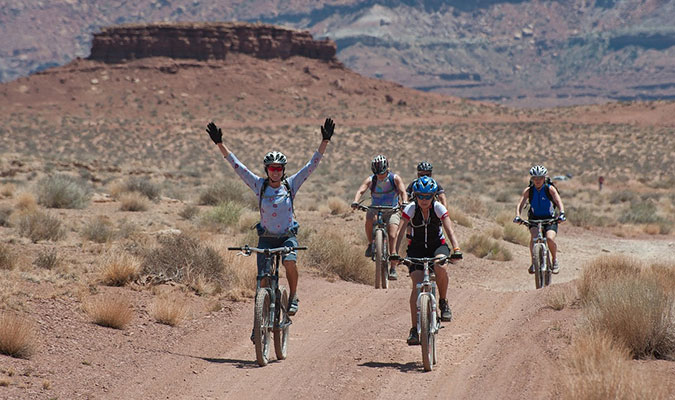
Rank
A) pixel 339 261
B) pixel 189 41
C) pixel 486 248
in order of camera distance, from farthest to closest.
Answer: pixel 189 41 < pixel 486 248 < pixel 339 261

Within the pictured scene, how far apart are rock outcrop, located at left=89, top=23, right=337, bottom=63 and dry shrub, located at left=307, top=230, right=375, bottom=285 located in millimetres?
84609

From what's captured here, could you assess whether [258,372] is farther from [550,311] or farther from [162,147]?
[162,147]

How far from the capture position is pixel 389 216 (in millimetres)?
13672

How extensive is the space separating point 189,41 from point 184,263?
87.9 meters

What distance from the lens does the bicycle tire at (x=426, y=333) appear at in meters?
8.26

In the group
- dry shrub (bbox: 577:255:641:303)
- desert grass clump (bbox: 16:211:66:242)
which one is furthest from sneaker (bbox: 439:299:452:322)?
desert grass clump (bbox: 16:211:66:242)

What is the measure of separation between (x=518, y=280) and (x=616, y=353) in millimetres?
10241

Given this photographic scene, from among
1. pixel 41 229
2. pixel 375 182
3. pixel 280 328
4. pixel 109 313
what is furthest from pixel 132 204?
pixel 280 328

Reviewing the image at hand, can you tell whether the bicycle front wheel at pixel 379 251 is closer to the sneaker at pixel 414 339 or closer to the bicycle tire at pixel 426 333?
the sneaker at pixel 414 339

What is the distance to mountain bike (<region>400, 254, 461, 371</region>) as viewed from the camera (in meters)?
8.27

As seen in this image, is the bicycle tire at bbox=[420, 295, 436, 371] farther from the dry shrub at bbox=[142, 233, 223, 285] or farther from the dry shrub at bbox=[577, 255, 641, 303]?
the dry shrub at bbox=[142, 233, 223, 285]

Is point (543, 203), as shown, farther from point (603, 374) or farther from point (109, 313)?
point (109, 313)

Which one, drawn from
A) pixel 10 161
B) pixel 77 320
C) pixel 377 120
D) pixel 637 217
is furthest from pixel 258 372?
pixel 377 120

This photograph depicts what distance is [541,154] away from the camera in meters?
63.6
